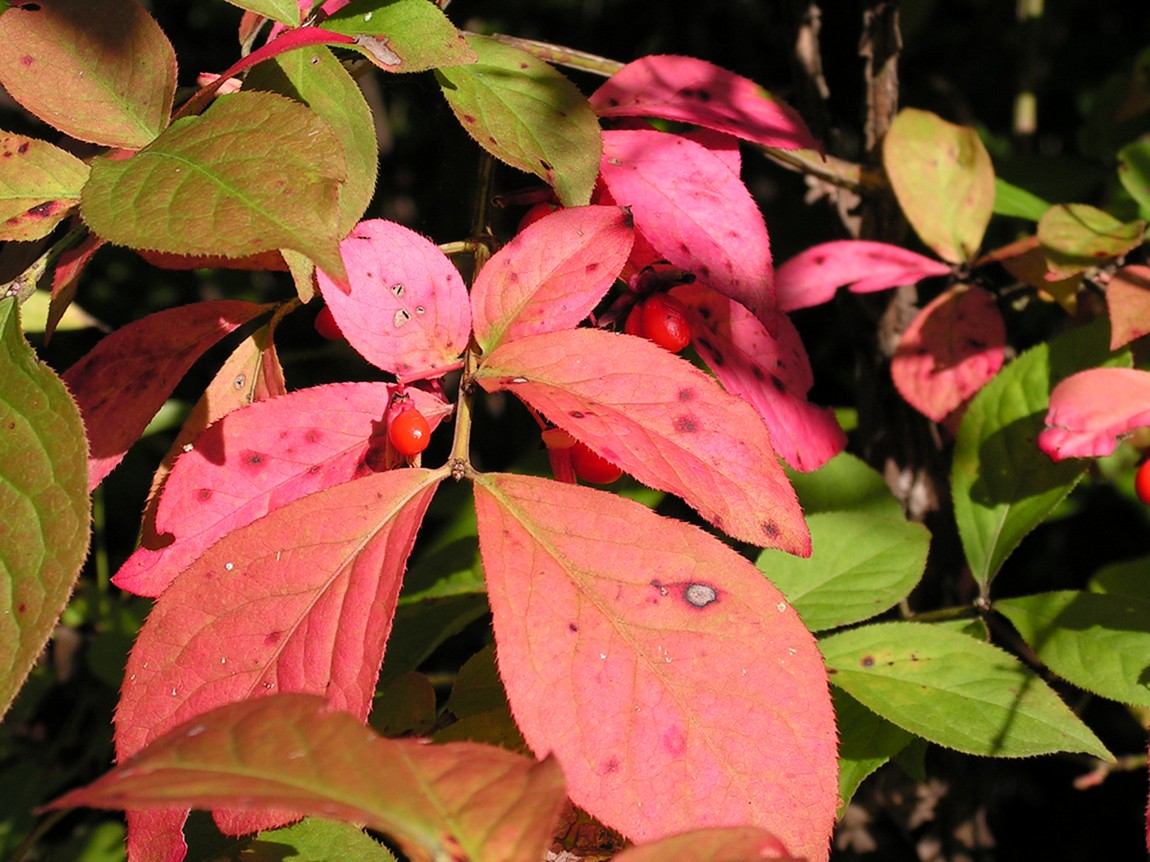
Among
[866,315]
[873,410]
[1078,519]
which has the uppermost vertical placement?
[866,315]

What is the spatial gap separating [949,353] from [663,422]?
686 millimetres

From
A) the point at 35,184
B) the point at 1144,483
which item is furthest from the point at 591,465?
the point at 1144,483

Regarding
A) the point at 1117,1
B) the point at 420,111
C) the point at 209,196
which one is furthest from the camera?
the point at 1117,1

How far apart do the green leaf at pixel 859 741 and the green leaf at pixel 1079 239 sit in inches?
21.0

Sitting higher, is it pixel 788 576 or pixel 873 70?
pixel 873 70

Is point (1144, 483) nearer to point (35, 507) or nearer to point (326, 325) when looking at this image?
point (326, 325)

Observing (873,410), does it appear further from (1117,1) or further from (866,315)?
(1117,1)

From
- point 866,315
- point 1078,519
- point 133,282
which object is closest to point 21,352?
point 866,315

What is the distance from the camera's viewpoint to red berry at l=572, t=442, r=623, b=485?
0.86 metres

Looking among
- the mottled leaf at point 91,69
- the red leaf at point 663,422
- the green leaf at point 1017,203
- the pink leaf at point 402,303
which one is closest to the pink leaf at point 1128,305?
the green leaf at point 1017,203

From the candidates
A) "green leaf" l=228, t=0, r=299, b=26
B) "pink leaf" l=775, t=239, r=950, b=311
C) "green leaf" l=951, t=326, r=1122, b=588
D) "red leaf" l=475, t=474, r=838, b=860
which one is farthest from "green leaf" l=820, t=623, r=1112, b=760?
"green leaf" l=228, t=0, r=299, b=26

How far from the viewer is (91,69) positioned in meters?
0.77

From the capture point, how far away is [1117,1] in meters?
2.58

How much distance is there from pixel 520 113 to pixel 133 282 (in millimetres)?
1775
